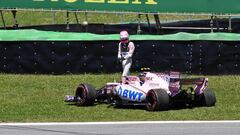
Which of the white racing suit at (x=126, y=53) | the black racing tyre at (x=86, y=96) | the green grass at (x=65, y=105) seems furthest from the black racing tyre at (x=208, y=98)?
the white racing suit at (x=126, y=53)

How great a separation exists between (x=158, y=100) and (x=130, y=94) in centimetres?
93

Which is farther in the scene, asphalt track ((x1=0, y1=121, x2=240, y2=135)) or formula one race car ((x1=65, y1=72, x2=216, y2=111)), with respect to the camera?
formula one race car ((x1=65, y1=72, x2=216, y2=111))

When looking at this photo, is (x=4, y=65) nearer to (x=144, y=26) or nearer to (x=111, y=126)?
(x=111, y=126)

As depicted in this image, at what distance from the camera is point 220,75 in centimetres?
1892

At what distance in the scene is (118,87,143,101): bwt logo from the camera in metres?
13.1

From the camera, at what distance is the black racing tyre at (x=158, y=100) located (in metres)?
12.5

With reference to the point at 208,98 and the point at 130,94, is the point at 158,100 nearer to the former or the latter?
the point at 130,94

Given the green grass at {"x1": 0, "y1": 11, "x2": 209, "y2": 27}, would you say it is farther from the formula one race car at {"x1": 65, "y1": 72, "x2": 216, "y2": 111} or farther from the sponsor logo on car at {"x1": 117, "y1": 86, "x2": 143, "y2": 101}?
the sponsor logo on car at {"x1": 117, "y1": 86, "x2": 143, "y2": 101}

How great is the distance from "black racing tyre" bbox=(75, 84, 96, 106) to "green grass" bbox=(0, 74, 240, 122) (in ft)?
0.67

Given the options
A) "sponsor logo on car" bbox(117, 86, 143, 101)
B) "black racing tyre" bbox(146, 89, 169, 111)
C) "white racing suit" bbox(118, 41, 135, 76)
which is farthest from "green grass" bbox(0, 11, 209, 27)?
"black racing tyre" bbox(146, 89, 169, 111)

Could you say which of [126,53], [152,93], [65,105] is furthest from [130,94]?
[126,53]

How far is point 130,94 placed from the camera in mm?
13219

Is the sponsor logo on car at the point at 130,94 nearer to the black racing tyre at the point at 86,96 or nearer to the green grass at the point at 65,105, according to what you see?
the green grass at the point at 65,105

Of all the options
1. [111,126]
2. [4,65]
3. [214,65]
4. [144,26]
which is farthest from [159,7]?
[111,126]
